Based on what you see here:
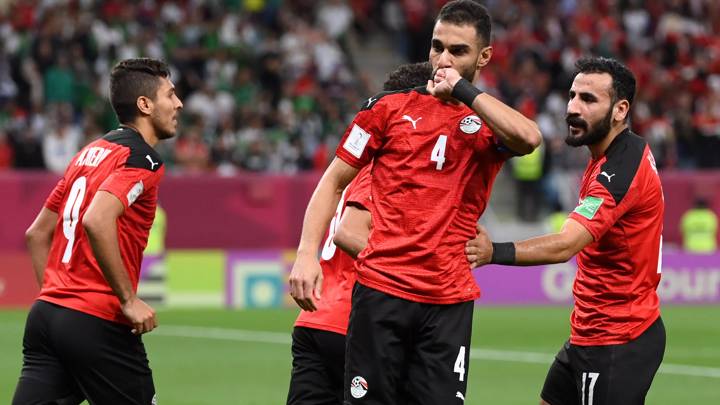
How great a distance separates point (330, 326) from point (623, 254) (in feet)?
4.59

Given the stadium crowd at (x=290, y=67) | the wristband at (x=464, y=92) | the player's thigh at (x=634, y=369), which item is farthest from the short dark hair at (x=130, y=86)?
the stadium crowd at (x=290, y=67)

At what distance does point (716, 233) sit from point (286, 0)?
9.15 m

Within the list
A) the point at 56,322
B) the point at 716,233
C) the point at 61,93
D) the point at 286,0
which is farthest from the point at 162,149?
the point at 56,322

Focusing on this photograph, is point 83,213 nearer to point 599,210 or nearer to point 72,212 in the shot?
point 72,212

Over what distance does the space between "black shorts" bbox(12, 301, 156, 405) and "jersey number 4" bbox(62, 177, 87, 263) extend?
0.28 m

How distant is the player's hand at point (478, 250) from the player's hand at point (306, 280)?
63 cm

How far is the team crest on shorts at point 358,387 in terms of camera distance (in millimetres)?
5406

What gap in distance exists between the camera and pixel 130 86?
6.22 meters

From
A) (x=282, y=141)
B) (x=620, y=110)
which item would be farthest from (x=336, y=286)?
(x=282, y=141)

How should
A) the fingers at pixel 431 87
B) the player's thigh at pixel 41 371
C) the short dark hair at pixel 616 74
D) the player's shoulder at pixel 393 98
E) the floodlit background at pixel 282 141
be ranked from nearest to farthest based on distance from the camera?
the fingers at pixel 431 87
the player's shoulder at pixel 393 98
the player's thigh at pixel 41 371
the short dark hair at pixel 616 74
the floodlit background at pixel 282 141

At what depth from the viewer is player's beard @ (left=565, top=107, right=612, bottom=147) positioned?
623 centimetres

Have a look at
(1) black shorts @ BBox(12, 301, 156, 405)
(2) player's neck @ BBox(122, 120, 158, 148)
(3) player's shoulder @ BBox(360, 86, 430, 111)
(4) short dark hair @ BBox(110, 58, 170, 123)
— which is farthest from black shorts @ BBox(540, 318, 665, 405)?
(4) short dark hair @ BBox(110, 58, 170, 123)

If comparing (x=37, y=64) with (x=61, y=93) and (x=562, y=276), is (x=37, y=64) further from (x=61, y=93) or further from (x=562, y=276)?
(x=562, y=276)

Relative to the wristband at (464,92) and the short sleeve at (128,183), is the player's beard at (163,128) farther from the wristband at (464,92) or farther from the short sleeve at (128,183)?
the wristband at (464,92)
